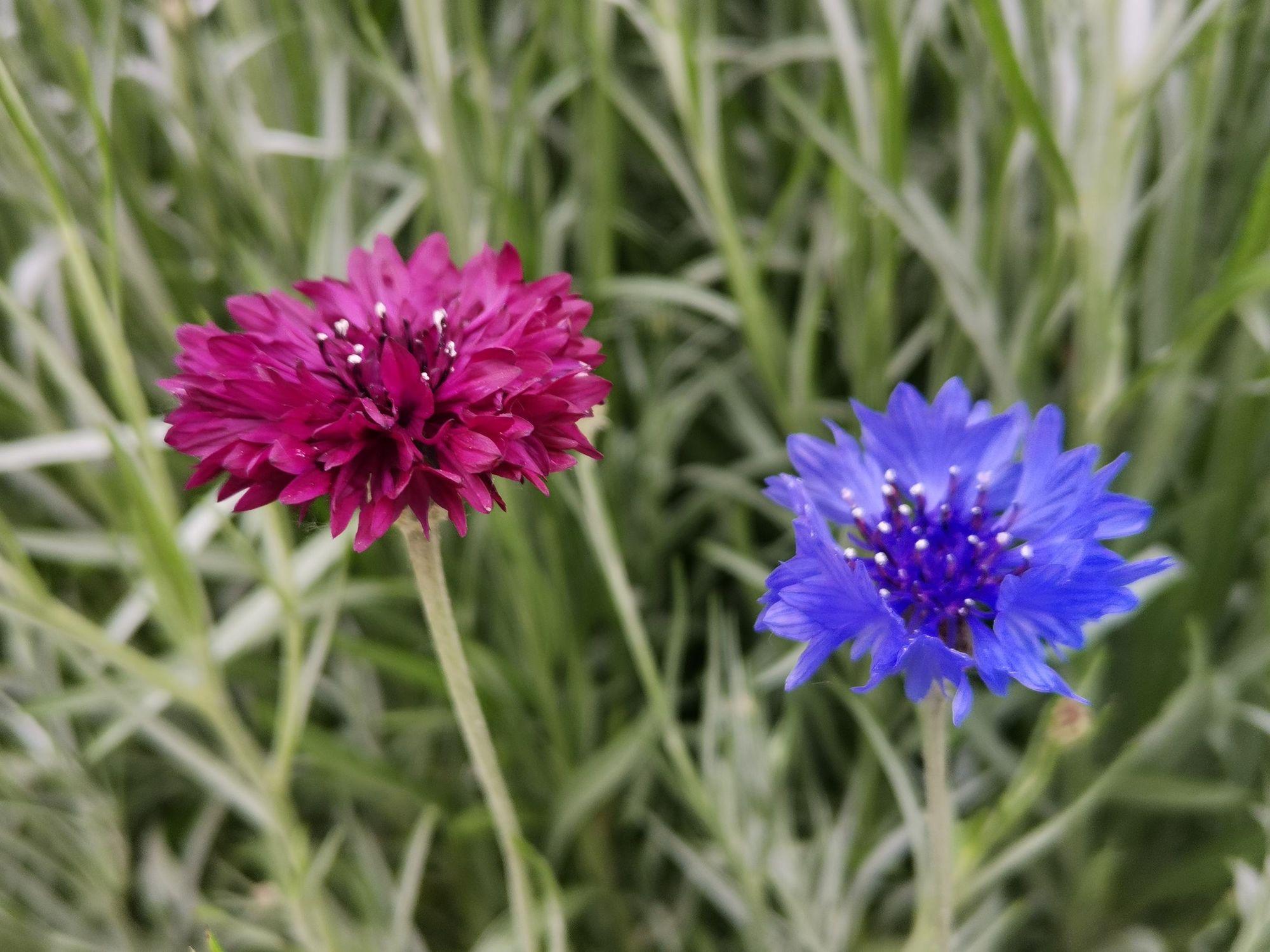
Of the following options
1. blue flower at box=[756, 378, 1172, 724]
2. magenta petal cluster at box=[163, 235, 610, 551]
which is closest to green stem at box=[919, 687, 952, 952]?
blue flower at box=[756, 378, 1172, 724]

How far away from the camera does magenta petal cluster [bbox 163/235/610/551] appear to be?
27 cm

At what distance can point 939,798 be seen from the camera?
0.96 ft

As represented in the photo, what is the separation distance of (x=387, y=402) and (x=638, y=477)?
35 cm

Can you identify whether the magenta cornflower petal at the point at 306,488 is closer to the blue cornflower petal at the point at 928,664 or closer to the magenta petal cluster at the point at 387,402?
the magenta petal cluster at the point at 387,402

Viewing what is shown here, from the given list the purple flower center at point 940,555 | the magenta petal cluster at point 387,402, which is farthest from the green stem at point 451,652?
the purple flower center at point 940,555

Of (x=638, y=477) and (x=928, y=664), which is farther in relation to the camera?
(x=638, y=477)

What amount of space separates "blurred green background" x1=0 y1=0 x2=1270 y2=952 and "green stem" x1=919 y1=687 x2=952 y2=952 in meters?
0.10

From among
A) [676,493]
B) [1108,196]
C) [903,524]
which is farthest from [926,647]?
[676,493]

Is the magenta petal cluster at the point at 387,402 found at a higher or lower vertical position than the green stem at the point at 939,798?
higher

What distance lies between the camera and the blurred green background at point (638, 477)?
49 centimetres

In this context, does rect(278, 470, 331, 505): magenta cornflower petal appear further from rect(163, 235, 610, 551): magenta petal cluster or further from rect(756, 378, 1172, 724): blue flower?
rect(756, 378, 1172, 724): blue flower

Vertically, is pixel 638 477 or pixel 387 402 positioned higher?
pixel 387 402

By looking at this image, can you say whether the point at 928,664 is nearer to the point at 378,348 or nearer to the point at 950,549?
the point at 950,549

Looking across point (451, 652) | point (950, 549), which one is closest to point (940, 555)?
point (950, 549)
